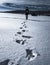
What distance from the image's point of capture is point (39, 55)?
2463 mm

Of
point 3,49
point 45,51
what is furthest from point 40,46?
point 3,49

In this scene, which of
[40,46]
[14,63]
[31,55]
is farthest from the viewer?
[40,46]

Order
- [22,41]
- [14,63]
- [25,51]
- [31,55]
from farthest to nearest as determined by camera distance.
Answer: [22,41] < [25,51] < [31,55] < [14,63]

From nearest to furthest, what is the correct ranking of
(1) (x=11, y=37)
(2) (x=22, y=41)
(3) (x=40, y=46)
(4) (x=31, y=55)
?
(4) (x=31, y=55), (3) (x=40, y=46), (2) (x=22, y=41), (1) (x=11, y=37)

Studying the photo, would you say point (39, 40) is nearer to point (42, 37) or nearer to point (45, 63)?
point (42, 37)

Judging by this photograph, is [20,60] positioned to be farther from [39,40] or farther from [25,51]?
[39,40]

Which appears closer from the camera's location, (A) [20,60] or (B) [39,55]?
(A) [20,60]

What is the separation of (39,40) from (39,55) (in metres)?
0.84

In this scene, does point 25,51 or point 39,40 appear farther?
point 39,40

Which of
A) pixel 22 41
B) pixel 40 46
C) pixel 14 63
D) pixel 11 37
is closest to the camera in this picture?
pixel 14 63

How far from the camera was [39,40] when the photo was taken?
129 inches

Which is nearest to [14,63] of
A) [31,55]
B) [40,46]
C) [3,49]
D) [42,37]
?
[31,55]

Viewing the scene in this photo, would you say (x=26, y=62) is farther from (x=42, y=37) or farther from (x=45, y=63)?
(x=42, y=37)

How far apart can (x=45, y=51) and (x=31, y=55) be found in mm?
360
